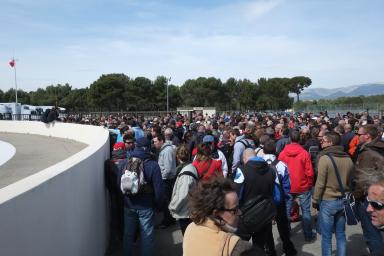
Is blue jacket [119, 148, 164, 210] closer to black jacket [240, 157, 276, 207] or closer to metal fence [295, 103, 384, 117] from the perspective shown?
black jacket [240, 157, 276, 207]

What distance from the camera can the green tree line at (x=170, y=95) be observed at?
7456cm

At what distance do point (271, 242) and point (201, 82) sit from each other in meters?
81.0

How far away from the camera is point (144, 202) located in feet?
17.7

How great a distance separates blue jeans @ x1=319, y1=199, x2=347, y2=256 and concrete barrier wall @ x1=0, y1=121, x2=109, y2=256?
3165 millimetres

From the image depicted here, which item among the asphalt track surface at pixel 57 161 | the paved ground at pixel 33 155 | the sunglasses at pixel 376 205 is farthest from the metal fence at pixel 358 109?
the sunglasses at pixel 376 205

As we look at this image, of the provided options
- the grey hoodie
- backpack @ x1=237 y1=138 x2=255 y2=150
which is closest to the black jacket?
the grey hoodie

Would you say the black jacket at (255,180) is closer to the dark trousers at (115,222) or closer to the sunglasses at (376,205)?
the dark trousers at (115,222)

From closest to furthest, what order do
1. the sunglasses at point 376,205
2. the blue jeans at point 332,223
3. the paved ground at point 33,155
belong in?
the sunglasses at point 376,205
the blue jeans at point 332,223
the paved ground at point 33,155

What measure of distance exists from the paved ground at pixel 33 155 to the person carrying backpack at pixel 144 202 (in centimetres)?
784

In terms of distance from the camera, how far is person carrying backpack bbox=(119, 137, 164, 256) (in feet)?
17.4

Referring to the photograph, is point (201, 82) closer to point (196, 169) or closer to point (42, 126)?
point (42, 126)

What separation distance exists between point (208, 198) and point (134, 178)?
2770 millimetres

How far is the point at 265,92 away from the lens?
82.5m

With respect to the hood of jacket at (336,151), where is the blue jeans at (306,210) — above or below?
below
